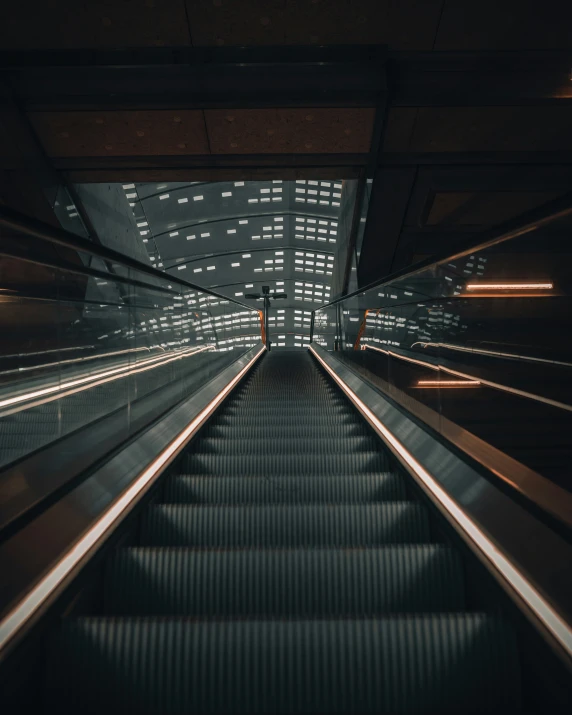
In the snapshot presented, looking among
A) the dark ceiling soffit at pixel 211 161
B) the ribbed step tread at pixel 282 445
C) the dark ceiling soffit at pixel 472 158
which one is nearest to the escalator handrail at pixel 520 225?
the ribbed step tread at pixel 282 445

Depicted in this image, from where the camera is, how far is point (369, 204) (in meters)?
9.90

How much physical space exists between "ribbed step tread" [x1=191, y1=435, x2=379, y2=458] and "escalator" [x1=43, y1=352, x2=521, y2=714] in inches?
26.7

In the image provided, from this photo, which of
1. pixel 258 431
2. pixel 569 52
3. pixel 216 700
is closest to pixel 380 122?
pixel 569 52

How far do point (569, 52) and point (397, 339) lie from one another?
16.6ft

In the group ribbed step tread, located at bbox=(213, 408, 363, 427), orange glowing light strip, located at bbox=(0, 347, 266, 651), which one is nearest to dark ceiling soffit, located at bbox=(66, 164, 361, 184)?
ribbed step tread, located at bbox=(213, 408, 363, 427)

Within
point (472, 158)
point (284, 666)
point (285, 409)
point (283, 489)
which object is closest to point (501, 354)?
point (472, 158)

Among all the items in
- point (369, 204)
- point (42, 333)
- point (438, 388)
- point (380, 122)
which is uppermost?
point (380, 122)

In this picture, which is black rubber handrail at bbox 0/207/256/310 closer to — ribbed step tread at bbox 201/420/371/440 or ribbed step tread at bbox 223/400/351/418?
ribbed step tread at bbox 201/420/371/440

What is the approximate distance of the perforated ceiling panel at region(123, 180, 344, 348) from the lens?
2164 cm

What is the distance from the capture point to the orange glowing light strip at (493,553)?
61.4 inches

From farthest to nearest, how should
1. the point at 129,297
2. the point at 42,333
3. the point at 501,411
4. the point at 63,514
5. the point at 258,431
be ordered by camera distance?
the point at 501,411, the point at 258,431, the point at 129,297, the point at 42,333, the point at 63,514

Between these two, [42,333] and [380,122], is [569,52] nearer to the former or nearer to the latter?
[380,122]

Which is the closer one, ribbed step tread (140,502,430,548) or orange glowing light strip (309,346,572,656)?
orange glowing light strip (309,346,572,656)

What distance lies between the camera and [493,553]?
1998 mm
